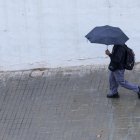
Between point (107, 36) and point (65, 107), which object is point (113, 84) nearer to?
point (65, 107)

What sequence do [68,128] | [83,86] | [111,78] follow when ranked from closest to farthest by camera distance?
[68,128], [111,78], [83,86]

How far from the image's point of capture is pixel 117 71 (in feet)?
33.9

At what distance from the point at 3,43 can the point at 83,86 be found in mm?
1879

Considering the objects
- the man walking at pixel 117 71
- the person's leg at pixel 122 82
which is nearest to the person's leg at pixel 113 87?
the man walking at pixel 117 71

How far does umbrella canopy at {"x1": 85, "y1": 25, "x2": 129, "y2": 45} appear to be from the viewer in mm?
9930

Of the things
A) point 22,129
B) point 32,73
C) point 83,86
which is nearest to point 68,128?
point 22,129

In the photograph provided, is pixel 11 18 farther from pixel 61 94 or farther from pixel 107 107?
pixel 107 107

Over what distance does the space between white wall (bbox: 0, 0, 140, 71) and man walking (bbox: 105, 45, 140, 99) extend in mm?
1307

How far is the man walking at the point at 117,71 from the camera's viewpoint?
400 inches

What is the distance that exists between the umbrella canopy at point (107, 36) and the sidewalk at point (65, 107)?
123cm

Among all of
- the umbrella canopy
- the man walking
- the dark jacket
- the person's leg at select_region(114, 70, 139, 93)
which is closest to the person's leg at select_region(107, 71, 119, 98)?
the man walking

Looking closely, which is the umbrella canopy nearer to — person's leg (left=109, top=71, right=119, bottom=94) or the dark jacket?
the dark jacket

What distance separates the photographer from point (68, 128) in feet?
32.4

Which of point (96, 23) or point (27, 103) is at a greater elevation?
point (96, 23)
